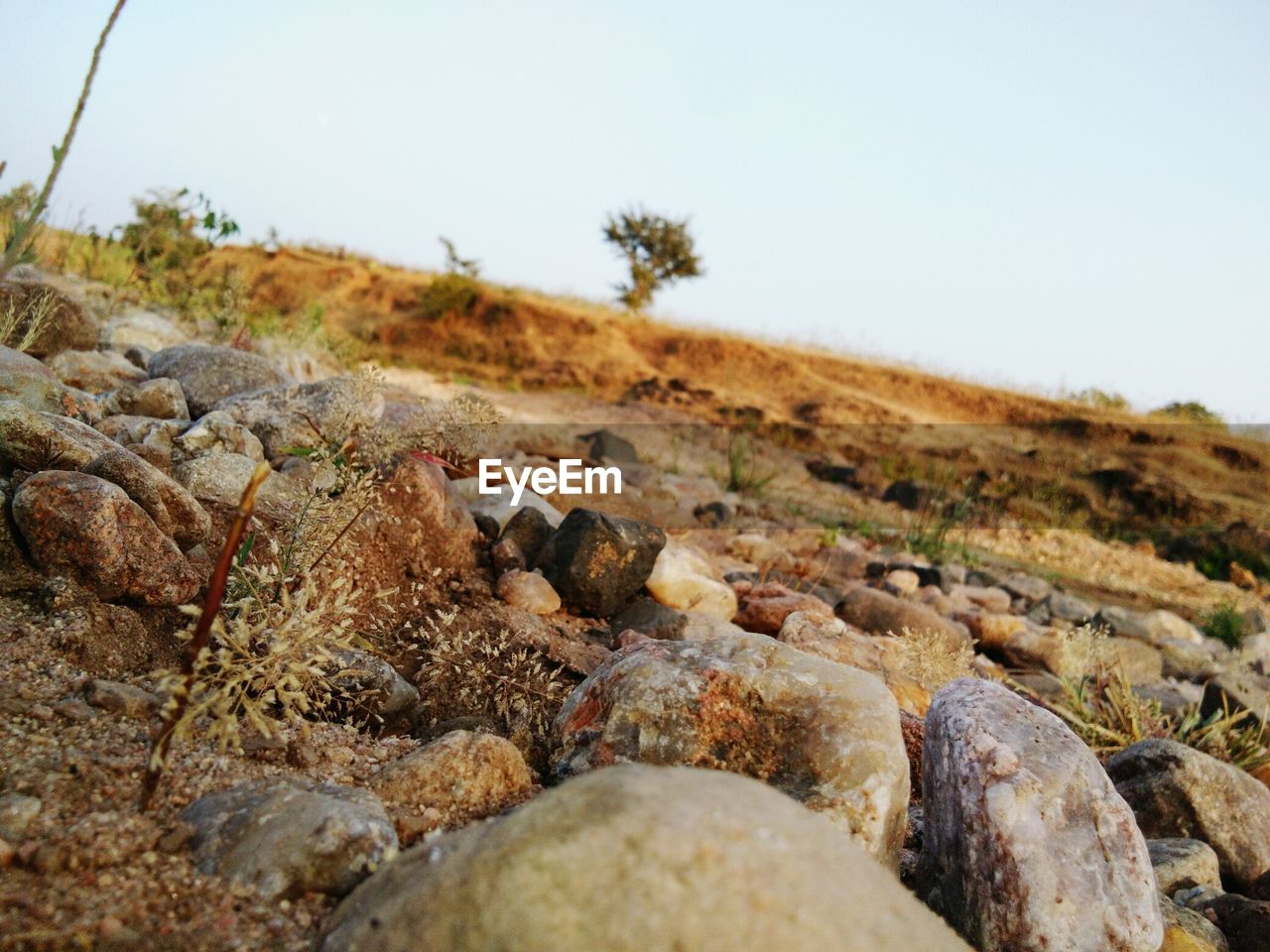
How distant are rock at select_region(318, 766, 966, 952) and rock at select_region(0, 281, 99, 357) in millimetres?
4335

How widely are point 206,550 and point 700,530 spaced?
4559mm

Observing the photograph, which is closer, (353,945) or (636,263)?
(353,945)

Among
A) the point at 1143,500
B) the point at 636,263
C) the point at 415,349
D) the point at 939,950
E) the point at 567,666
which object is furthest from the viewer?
the point at 636,263

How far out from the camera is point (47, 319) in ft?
16.5

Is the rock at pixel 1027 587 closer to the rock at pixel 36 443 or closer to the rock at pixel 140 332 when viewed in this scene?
the rock at pixel 140 332

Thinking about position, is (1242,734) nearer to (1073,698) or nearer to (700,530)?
(1073,698)

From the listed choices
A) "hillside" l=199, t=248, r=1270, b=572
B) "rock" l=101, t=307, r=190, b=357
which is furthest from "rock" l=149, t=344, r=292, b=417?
"hillside" l=199, t=248, r=1270, b=572

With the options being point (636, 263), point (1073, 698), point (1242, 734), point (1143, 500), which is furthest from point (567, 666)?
point (636, 263)

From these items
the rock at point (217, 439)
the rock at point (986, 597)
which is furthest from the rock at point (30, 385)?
the rock at point (986, 597)

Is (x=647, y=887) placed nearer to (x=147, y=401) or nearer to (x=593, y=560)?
(x=593, y=560)

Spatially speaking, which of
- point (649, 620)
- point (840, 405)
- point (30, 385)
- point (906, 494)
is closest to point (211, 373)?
point (30, 385)

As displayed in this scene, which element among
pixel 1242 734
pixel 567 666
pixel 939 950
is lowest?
pixel 1242 734

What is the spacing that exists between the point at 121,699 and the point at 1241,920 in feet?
10.1

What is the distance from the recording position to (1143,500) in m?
15.2
